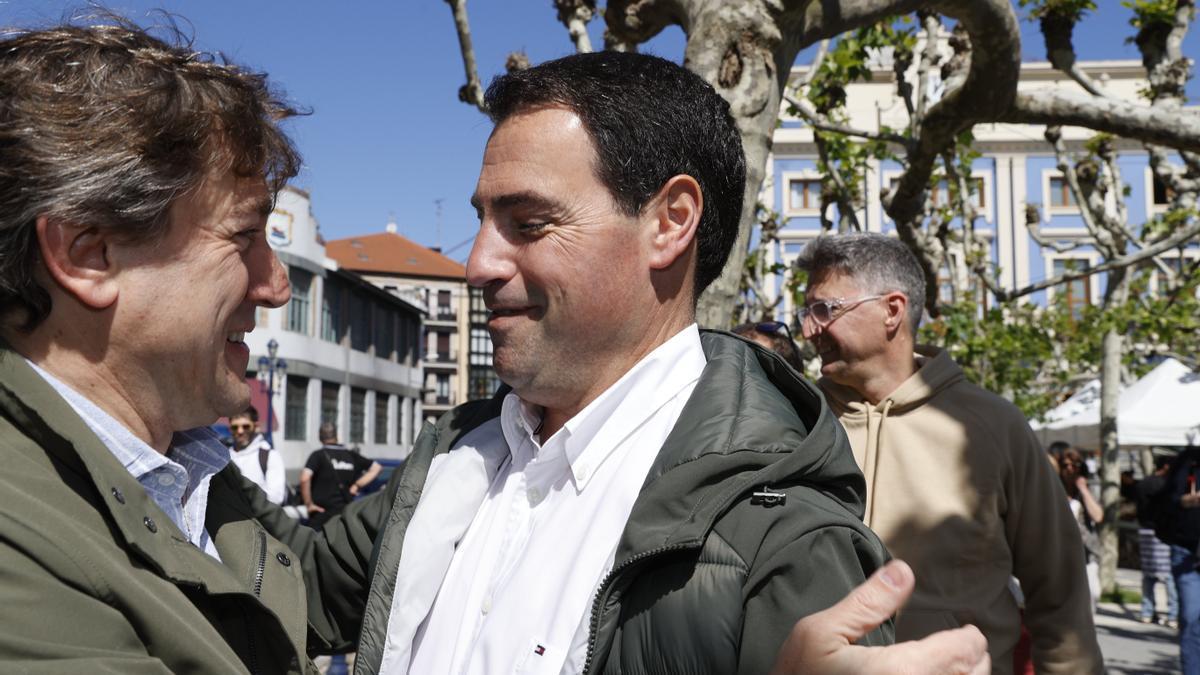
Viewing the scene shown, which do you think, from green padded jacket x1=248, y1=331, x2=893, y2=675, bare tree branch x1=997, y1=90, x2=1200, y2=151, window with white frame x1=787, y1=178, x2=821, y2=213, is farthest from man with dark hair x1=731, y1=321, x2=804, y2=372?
window with white frame x1=787, y1=178, x2=821, y2=213

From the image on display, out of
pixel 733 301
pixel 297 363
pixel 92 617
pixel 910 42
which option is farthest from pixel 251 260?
pixel 297 363

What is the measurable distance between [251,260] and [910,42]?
31.6ft

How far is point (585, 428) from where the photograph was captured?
2.07 m

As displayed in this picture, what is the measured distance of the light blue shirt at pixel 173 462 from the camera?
1.76m

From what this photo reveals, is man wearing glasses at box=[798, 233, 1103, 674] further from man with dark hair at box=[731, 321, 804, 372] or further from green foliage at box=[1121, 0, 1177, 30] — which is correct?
green foliage at box=[1121, 0, 1177, 30]

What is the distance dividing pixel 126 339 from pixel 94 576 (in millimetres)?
473

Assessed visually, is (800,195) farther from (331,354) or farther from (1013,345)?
(1013,345)

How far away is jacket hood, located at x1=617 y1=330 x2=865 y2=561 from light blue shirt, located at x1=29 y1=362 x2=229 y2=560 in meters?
0.79

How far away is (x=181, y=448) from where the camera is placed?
2.12 meters

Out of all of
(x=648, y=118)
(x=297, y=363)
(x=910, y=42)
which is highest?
(x=910, y=42)

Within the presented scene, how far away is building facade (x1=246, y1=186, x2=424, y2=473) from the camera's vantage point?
43906 mm

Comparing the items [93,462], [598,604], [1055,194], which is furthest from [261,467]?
[1055,194]

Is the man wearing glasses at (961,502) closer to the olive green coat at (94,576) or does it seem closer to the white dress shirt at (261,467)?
the olive green coat at (94,576)

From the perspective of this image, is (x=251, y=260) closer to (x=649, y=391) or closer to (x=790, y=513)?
(x=649, y=391)
